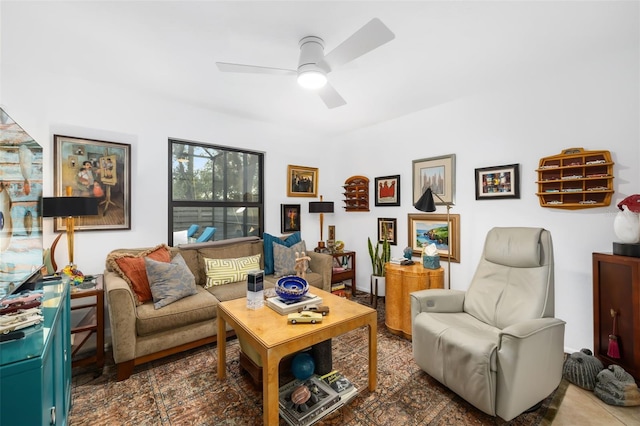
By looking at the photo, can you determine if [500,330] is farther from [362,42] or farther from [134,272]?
[134,272]

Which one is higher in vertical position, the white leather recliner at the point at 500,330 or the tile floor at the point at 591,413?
the white leather recliner at the point at 500,330

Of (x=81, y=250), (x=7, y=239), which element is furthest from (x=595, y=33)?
(x=81, y=250)

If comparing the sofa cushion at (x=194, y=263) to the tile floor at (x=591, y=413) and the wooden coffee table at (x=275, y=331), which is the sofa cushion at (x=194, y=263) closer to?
the wooden coffee table at (x=275, y=331)

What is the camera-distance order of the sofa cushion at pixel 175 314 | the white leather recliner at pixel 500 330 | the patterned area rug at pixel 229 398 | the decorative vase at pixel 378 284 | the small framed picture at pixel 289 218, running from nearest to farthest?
the white leather recliner at pixel 500 330, the patterned area rug at pixel 229 398, the sofa cushion at pixel 175 314, the decorative vase at pixel 378 284, the small framed picture at pixel 289 218

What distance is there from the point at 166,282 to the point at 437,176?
3.18 m

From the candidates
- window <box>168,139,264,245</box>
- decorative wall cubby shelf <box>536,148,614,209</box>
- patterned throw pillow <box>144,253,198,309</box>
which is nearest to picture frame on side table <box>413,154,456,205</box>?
decorative wall cubby shelf <box>536,148,614,209</box>

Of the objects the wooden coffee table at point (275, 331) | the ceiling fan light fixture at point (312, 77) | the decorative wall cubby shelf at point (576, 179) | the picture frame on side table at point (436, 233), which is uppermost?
the ceiling fan light fixture at point (312, 77)

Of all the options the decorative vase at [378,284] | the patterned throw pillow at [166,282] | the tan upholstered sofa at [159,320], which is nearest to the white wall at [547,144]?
the decorative vase at [378,284]

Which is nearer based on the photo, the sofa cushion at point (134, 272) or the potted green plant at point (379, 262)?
the sofa cushion at point (134, 272)

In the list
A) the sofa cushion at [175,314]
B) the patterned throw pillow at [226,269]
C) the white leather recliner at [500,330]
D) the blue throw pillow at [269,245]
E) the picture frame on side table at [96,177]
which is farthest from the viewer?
the blue throw pillow at [269,245]

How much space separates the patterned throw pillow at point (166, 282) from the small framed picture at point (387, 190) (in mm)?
2697

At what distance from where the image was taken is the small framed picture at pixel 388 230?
381 cm

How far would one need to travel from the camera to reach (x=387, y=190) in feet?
12.8

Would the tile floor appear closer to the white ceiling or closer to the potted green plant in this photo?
the potted green plant
